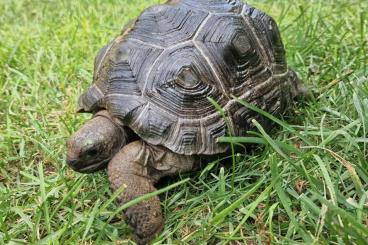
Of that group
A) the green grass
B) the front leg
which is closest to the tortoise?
the front leg

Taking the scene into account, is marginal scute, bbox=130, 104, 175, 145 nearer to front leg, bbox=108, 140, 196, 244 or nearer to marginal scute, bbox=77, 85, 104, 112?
front leg, bbox=108, 140, 196, 244

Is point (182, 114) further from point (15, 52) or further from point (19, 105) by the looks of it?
point (15, 52)

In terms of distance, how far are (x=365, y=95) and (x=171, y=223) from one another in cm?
127

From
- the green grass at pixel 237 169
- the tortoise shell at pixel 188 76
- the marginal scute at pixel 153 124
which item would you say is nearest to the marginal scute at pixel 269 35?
the tortoise shell at pixel 188 76

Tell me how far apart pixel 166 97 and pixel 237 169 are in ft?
1.78

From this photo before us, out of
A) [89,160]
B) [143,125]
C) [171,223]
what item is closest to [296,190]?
[171,223]

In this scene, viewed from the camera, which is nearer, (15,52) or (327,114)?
(327,114)

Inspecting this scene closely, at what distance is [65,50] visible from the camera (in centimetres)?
452

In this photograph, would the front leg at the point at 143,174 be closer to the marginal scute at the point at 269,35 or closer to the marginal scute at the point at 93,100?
the marginal scute at the point at 93,100

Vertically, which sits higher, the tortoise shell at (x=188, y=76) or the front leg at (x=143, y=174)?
the tortoise shell at (x=188, y=76)

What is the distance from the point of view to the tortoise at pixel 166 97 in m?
2.60

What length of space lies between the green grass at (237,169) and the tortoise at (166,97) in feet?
0.44

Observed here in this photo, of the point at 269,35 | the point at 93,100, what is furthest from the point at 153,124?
the point at 269,35

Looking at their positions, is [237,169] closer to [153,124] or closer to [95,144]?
[153,124]
